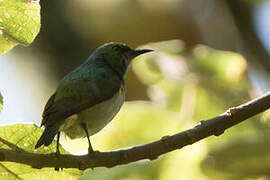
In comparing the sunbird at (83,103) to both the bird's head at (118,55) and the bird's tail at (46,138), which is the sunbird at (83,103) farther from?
the bird's head at (118,55)

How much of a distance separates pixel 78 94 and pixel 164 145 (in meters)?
1.05

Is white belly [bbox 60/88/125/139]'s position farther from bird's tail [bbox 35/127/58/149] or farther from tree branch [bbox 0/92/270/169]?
tree branch [bbox 0/92/270/169]

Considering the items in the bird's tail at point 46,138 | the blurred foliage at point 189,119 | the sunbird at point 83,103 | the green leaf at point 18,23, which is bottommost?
the blurred foliage at point 189,119

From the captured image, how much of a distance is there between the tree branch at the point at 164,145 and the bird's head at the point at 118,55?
1.94m

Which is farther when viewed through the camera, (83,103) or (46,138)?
(83,103)

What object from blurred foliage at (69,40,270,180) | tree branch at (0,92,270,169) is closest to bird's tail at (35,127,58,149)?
tree branch at (0,92,270,169)

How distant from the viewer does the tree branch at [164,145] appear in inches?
118

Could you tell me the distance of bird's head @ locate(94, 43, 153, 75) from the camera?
4988 mm

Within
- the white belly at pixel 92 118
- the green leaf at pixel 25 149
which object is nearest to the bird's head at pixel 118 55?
the white belly at pixel 92 118

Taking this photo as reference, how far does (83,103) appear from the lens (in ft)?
12.5

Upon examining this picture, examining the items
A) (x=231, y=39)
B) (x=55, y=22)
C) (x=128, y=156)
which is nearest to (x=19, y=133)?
(x=128, y=156)

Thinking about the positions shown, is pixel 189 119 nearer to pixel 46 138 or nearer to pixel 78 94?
pixel 78 94

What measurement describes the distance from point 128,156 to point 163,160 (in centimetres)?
112

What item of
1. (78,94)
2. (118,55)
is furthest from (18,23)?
(118,55)
